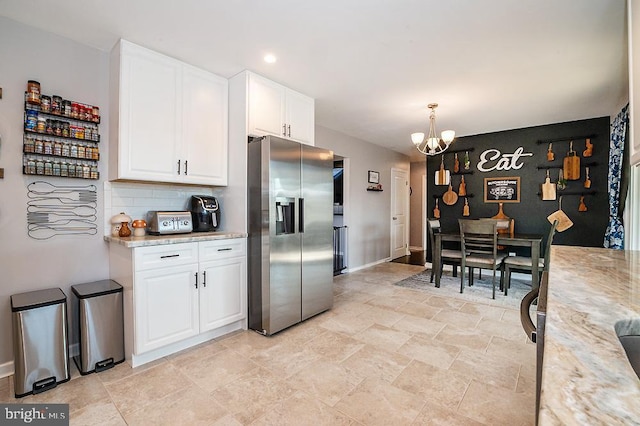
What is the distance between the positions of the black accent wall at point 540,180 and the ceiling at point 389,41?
920 mm

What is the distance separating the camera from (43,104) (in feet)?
7.20

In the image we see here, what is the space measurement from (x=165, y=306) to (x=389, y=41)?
275 centimetres

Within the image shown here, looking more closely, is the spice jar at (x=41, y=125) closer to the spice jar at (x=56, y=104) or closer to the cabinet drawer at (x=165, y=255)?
the spice jar at (x=56, y=104)

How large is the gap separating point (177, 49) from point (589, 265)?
317cm

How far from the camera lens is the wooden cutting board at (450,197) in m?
5.48

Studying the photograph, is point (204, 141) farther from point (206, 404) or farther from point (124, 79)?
point (206, 404)

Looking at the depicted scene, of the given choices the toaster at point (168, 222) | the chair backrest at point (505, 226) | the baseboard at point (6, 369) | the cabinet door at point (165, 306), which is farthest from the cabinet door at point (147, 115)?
the chair backrest at point (505, 226)

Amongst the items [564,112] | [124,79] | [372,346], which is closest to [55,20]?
[124,79]

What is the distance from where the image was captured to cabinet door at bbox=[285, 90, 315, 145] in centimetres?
328

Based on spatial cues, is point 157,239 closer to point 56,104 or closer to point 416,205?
point 56,104

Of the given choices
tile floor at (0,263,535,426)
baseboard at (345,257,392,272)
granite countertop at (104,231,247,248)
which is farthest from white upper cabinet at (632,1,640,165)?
baseboard at (345,257,392,272)

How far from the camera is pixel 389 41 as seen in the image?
7.70ft

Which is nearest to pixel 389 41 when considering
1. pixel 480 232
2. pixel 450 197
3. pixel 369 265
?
pixel 480 232

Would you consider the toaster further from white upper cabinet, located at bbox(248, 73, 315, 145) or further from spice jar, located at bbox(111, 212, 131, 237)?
white upper cabinet, located at bbox(248, 73, 315, 145)
